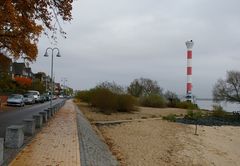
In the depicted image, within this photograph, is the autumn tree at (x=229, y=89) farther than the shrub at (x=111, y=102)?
Yes

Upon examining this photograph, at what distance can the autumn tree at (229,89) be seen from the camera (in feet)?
246

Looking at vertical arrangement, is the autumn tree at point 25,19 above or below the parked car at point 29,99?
above

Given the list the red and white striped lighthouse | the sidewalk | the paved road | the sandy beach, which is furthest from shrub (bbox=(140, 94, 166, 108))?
the sidewalk

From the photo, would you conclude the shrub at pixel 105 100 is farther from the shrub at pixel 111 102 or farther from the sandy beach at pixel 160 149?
the sandy beach at pixel 160 149

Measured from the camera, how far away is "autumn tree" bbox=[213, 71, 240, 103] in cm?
7507

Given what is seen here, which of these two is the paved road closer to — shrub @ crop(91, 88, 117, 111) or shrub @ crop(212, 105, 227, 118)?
shrub @ crop(91, 88, 117, 111)

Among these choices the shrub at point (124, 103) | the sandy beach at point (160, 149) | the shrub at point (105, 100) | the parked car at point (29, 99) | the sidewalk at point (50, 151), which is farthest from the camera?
the parked car at point (29, 99)

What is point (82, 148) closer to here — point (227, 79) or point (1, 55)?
point (1, 55)

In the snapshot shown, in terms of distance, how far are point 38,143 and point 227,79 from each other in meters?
67.1

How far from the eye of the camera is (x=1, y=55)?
111 feet

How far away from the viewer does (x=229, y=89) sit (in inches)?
3004

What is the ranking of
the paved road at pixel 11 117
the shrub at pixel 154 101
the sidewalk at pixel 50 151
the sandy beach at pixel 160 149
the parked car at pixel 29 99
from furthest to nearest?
the shrub at pixel 154 101
the parked car at pixel 29 99
the paved road at pixel 11 117
the sandy beach at pixel 160 149
the sidewalk at pixel 50 151

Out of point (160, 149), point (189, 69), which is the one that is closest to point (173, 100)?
point (189, 69)

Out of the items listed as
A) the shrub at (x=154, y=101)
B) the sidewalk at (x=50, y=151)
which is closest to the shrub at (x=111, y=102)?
the shrub at (x=154, y=101)
